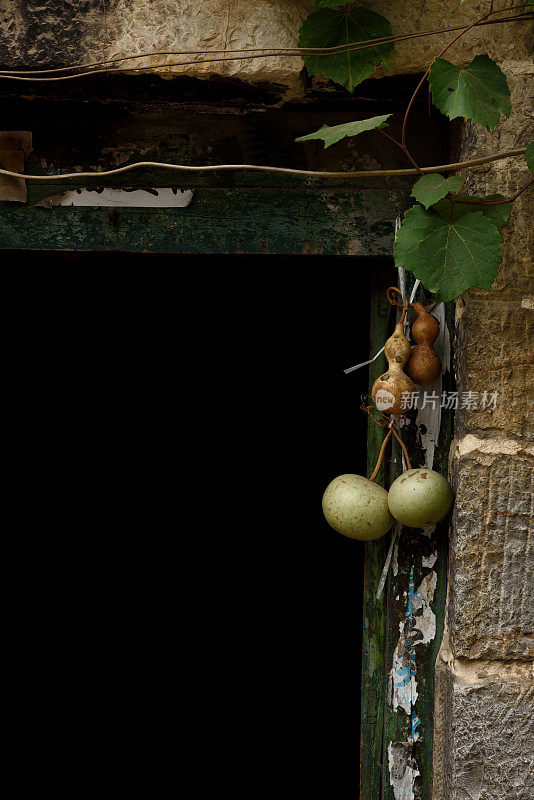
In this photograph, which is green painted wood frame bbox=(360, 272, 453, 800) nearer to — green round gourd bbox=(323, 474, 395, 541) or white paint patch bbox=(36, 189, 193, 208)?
green round gourd bbox=(323, 474, 395, 541)

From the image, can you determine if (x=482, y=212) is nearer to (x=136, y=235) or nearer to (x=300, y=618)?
(x=136, y=235)

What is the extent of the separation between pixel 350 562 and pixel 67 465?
4.56ft

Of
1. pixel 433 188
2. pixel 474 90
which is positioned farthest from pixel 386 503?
pixel 474 90

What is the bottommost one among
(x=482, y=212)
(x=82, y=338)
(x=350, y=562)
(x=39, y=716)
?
(x=39, y=716)

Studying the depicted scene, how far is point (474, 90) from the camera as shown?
1.02m

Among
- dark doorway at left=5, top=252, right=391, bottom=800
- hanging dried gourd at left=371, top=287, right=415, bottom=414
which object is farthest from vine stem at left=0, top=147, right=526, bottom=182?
dark doorway at left=5, top=252, right=391, bottom=800

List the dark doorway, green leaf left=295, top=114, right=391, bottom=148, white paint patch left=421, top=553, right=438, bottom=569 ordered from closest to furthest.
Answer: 1. green leaf left=295, top=114, right=391, bottom=148
2. white paint patch left=421, top=553, right=438, bottom=569
3. the dark doorway

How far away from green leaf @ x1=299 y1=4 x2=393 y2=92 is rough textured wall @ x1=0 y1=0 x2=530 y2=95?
40mm

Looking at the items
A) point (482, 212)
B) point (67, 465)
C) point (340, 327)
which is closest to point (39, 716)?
point (67, 465)

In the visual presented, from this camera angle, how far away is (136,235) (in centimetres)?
124

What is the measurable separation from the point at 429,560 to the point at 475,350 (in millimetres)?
386

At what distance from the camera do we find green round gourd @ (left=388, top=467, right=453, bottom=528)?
3.56 feet

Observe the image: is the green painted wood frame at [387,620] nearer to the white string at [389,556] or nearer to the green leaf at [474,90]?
the white string at [389,556]

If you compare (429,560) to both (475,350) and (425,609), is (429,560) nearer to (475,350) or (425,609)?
(425,609)
